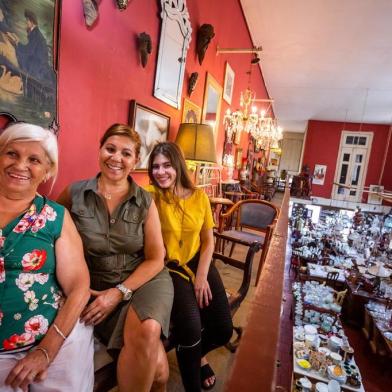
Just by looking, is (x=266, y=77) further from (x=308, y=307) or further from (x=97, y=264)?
(x=97, y=264)

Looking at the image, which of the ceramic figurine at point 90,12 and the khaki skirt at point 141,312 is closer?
the khaki skirt at point 141,312

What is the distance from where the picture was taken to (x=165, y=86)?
2422 mm

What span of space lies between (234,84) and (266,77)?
11.0 ft

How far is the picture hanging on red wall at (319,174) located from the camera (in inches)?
513

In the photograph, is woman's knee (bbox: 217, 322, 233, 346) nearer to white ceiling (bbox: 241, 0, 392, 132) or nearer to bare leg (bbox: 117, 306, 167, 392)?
bare leg (bbox: 117, 306, 167, 392)

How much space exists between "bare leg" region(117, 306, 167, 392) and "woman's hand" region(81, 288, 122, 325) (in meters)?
0.13

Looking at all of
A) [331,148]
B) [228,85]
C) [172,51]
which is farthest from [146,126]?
[331,148]

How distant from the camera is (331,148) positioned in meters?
12.9

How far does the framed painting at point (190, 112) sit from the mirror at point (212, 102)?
25 cm

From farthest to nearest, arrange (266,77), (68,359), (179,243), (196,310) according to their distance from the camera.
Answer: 1. (266,77)
2. (179,243)
3. (196,310)
4. (68,359)

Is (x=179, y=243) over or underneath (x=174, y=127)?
underneath

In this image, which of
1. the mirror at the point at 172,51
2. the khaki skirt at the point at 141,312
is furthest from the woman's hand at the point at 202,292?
the mirror at the point at 172,51

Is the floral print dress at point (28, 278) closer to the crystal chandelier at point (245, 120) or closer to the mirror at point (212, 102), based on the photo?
the mirror at point (212, 102)

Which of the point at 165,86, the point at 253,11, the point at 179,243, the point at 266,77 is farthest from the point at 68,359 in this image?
the point at 266,77
